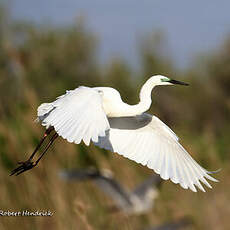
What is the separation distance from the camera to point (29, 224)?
3178 millimetres

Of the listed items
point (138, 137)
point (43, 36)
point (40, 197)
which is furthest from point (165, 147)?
point (43, 36)

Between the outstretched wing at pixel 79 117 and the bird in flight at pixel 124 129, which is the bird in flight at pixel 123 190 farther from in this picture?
the outstretched wing at pixel 79 117

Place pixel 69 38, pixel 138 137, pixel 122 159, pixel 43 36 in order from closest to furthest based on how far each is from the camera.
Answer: pixel 138 137, pixel 122 159, pixel 43 36, pixel 69 38

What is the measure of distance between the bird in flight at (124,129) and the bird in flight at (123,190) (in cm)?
77

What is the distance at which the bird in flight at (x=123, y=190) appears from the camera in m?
4.38

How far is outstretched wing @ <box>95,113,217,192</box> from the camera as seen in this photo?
10.9 ft

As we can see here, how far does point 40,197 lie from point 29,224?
47 centimetres

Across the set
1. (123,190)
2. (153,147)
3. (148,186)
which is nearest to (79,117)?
(153,147)

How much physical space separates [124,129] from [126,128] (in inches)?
0.7

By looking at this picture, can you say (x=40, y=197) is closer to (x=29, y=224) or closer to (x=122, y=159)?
(x=29, y=224)

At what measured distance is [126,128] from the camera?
12.5 ft
